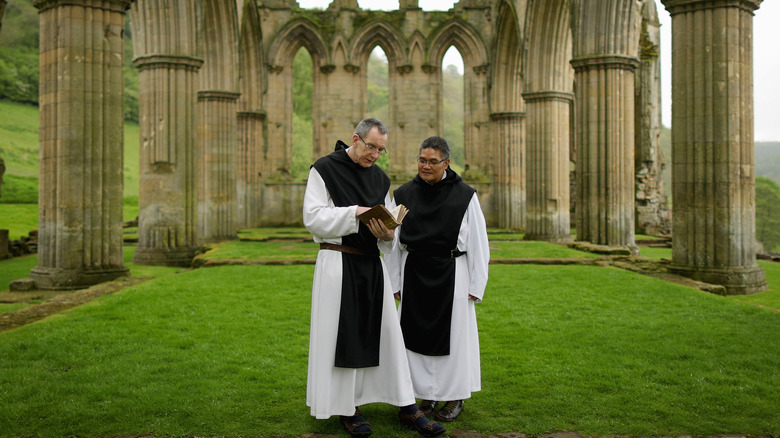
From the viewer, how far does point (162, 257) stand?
1319 cm

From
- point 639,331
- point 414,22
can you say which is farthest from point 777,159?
point 639,331

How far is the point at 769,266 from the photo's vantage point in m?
13.1

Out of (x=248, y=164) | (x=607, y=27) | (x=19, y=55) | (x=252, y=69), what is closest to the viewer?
(x=607, y=27)

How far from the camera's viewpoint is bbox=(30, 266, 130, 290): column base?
9727 millimetres

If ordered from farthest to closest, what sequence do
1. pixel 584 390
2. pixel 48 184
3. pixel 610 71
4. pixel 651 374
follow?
pixel 610 71
pixel 48 184
pixel 651 374
pixel 584 390

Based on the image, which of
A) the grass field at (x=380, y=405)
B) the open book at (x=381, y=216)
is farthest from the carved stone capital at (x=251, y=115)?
the open book at (x=381, y=216)

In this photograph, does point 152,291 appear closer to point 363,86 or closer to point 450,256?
point 450,256

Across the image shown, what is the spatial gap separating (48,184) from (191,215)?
3913mm

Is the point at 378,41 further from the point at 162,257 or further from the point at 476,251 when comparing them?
the point at 476,251

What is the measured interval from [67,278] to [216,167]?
900 cm

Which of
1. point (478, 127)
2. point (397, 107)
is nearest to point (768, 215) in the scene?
point (478, 127)

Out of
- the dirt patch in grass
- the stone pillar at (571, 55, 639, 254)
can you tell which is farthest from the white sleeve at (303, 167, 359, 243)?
the stone pillar at (571, 55, 639, 254)

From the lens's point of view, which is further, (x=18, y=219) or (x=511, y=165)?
(x=511, y=165)

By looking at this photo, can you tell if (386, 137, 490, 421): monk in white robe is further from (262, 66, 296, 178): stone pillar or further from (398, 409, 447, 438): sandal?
(262, 66, 296, 178): stone pillar
